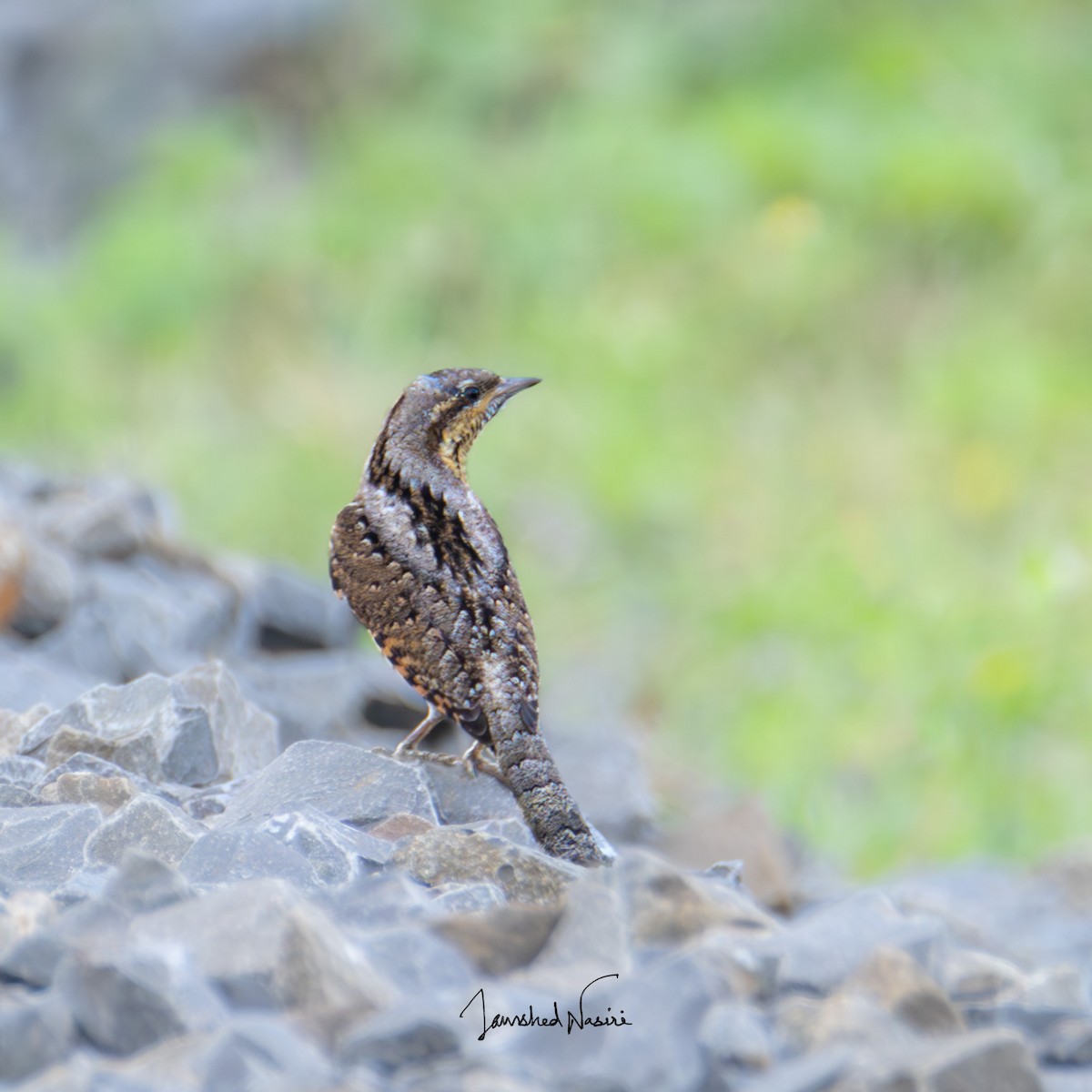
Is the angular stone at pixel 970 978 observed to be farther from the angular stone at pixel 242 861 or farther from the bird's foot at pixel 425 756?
the bird's foot at pixel 425 756

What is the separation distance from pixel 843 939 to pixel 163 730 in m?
1.90

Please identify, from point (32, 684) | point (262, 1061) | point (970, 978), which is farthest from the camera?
point (32, 684)

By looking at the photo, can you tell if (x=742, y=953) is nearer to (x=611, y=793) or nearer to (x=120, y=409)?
(x=611, y=793)

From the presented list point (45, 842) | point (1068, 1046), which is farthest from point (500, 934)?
point (45, 842)

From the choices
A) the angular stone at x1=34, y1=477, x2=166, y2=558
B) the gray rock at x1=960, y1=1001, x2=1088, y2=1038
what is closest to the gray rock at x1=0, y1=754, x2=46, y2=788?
the gray rock at x1=960, y1=1001, x2=1088, y2=1038

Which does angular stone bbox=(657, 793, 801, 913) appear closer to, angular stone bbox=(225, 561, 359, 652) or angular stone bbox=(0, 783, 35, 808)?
angular stone bbox=(225, 561, 359, 652)

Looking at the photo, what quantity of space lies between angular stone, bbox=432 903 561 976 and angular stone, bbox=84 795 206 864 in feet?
2.52

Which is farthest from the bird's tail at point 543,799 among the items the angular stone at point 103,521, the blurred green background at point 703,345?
the blurred green background at point 703,345

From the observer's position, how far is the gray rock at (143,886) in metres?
2.79

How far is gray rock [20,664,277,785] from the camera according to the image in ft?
→ 13.3

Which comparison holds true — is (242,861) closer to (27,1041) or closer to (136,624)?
(27,1041)

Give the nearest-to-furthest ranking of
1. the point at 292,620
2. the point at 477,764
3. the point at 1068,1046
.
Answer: the point at 1068,1046 → the point at 477,764 → the point at 292,620

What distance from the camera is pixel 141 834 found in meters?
3.35

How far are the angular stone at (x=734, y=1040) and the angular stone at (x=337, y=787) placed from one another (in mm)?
1241
